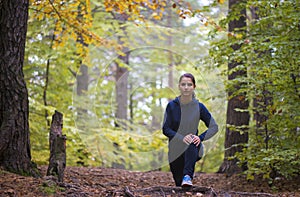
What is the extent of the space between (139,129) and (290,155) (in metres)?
8.93

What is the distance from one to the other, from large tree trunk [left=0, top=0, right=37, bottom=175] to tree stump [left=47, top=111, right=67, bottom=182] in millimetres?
320

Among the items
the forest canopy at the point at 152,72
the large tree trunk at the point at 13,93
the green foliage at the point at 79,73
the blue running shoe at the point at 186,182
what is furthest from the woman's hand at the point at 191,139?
the green foliage at the point at 79,73

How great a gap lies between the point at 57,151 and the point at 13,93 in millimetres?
869

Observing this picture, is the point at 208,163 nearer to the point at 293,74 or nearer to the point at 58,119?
the point at 293,74

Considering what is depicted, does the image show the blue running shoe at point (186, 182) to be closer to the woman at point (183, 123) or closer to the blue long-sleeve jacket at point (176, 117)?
the woman at point (183, 123)

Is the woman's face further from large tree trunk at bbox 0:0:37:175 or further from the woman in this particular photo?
large tree trunk at bbox 0:0:37:175

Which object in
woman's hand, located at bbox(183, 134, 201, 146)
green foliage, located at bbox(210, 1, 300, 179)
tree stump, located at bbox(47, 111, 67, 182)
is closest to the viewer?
woman's hand, located at bbox(183, 134, 201, 146)

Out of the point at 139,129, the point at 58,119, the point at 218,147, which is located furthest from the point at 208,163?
the point at 58,119

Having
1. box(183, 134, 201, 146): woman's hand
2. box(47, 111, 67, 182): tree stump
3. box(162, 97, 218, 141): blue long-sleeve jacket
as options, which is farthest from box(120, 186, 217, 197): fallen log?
box(47, 111, 67, 182): tree stump

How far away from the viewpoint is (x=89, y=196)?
3992mm

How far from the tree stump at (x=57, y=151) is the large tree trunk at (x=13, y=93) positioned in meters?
0.32

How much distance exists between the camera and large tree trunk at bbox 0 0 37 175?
467 cm

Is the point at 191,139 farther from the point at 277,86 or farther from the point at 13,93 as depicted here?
the point at 13,93

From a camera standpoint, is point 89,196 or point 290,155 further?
point 290,155
